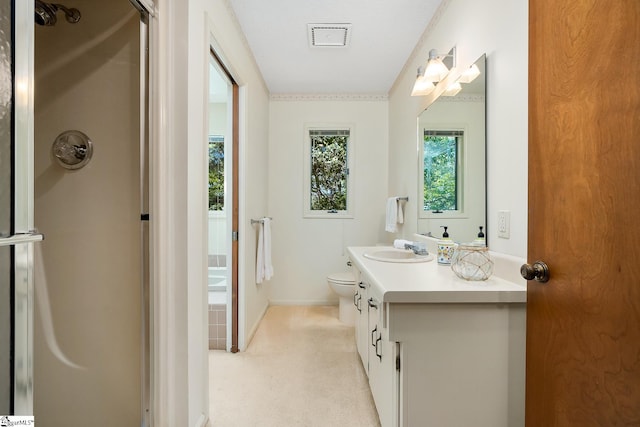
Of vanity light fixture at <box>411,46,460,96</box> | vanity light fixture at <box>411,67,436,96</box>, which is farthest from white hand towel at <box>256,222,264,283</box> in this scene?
vanity light fixture at <box>411,46,460,96</box>

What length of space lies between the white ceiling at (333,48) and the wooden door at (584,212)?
4.01ft

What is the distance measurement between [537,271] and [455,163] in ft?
3.11

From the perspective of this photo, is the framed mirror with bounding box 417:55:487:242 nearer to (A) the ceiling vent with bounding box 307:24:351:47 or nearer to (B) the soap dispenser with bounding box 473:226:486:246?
(B) the soap dispenser with bounding box 473:226:486:246

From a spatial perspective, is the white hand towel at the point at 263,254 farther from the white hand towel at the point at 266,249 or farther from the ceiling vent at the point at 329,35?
the ceiling vent at the point at 329,35

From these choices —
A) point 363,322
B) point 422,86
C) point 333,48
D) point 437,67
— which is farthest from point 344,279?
point 333,48

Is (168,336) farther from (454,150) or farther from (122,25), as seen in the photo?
(454,150)

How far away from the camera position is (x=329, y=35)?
2.25m

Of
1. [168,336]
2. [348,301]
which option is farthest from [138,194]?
[348,301]

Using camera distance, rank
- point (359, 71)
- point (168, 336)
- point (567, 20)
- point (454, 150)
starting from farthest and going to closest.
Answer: point (359, 71) → point (454, 150) → point (168, 336) → point (567, 20)

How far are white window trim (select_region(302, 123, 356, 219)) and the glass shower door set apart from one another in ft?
9.22

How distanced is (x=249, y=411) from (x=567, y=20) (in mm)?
2099

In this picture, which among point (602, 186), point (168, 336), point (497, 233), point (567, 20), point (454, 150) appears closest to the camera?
point (602, 186)

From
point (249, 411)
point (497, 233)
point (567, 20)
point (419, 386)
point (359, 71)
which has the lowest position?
point (249, 411)

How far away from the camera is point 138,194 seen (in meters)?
1.24
